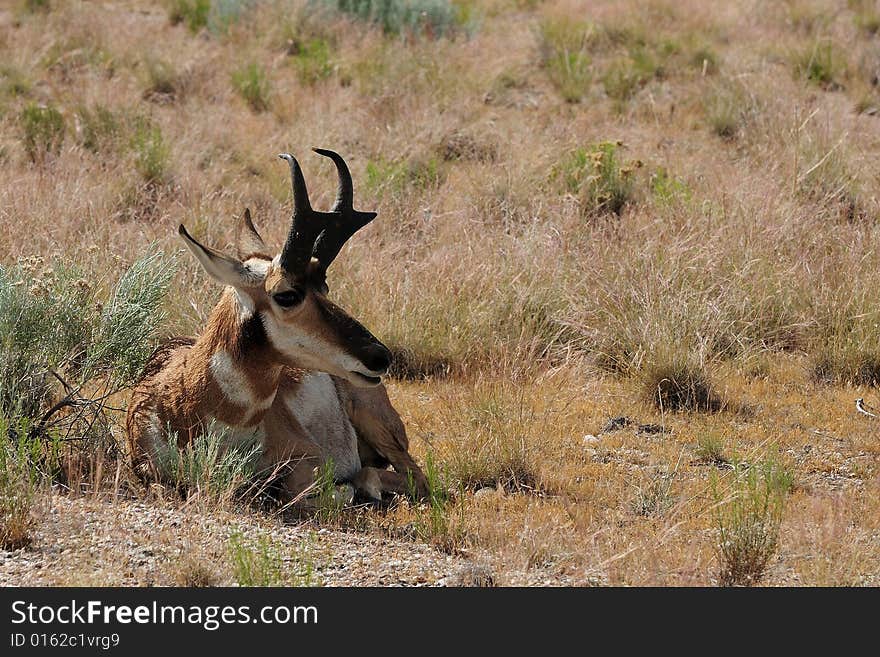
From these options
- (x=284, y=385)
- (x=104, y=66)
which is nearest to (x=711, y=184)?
(x=284, y=385)

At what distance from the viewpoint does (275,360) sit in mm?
6535

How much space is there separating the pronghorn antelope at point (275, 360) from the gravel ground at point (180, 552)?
1.83 feet

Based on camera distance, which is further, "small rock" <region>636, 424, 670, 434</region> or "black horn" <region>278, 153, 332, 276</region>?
"small rock" <region>636, 424, 670, 434</region>

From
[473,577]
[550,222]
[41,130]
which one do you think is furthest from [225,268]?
[41,130]

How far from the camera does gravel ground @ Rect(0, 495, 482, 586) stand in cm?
546

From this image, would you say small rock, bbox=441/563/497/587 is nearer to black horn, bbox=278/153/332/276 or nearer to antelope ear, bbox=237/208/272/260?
black horn, bbox=278/153/332/276

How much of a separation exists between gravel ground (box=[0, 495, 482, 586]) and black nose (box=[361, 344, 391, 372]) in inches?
32.1

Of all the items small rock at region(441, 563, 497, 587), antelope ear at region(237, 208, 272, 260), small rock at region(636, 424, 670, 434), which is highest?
antelope ear at region(237, 208, 272, 260)

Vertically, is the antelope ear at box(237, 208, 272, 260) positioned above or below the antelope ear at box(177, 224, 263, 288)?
below

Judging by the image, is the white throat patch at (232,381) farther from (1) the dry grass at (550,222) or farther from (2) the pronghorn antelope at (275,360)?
(1) the dry grass at (550,222)

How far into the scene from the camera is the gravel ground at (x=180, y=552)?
5457mm

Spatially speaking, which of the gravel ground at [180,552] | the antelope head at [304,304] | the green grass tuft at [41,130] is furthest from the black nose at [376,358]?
the green grass tuft at [41,130]

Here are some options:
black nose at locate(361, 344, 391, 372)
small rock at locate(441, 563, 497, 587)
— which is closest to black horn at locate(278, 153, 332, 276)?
black nose at locate(361, 344, 391, 372)

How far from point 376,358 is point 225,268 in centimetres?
83
